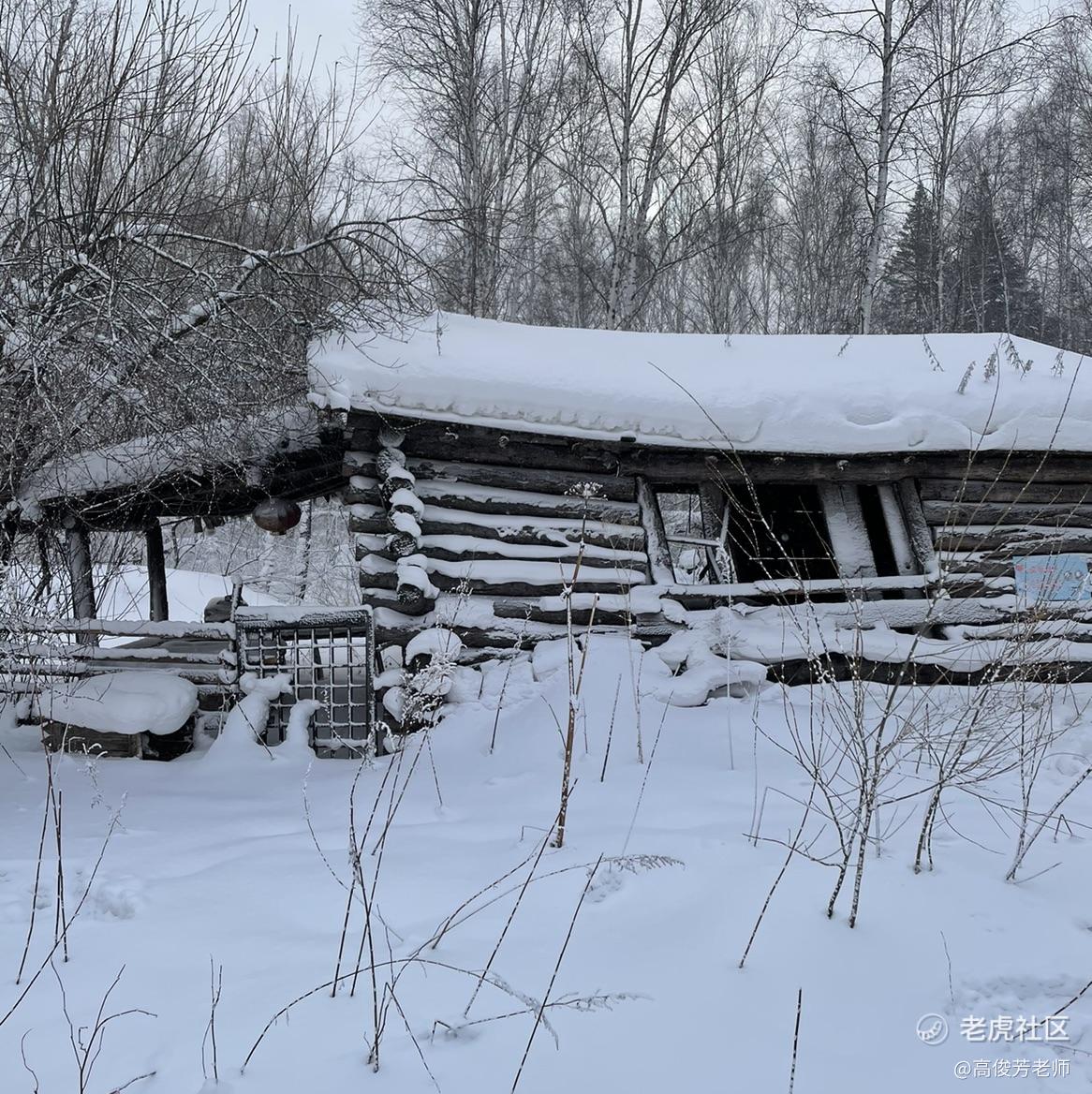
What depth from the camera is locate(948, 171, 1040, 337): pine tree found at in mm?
18938

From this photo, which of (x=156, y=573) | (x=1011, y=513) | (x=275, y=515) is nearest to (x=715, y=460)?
(x=1011, y=513)

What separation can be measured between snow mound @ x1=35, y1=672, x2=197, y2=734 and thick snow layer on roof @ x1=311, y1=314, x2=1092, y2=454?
2.47 metres

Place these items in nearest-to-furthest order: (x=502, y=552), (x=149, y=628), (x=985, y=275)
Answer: (x=502, y=552), (x=149, y=628), (x=985, y=275)

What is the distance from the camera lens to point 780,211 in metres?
21.9

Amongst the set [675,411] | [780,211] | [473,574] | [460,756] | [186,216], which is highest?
[780,211]

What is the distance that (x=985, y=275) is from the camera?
67.4ft

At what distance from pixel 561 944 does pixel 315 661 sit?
431 centimetres

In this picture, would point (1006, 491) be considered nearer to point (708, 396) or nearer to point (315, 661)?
point (708, 396)

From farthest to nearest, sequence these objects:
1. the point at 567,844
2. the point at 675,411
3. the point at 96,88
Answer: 1. the point at 675,411
2. the point at 96,88
3. the point at 567,844

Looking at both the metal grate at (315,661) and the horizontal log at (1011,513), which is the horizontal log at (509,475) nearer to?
the metal grate at (315,661)

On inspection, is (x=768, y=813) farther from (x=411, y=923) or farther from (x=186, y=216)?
(x=186, y=216)

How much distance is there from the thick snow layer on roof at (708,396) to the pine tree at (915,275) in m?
12.0

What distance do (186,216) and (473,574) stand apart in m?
3.11

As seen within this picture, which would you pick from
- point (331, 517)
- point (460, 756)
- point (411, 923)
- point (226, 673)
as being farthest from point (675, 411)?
point (331, 517)
